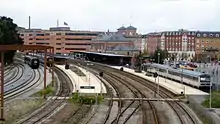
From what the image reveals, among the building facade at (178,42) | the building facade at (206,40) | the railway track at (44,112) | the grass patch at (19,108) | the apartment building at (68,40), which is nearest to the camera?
the railway track at (44,112)

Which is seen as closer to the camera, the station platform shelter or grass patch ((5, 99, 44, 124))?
grass patch ((5, 99, 44, 124))

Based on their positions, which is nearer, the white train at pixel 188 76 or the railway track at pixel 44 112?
the railway track at pixel 44 112

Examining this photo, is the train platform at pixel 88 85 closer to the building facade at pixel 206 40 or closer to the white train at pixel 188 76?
the white train at pixel 188 76

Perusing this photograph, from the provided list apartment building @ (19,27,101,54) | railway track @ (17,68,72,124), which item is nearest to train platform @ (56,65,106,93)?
railway track @ (17,68,72,124)

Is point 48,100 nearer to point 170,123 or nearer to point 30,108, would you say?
point 30,108

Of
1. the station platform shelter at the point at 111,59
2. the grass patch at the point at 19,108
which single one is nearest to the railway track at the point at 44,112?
the grass patch at the point at 19,108

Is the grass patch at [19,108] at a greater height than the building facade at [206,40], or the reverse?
the building facade at [206,40]

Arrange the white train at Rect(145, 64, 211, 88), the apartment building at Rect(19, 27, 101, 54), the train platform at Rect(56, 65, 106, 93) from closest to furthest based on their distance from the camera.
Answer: the train platform at Rect(56, 65, 106, 93) < the white train at Rect(145, 64, 211, 88) < the apartment building at Rect(19, 27, 101, 54)

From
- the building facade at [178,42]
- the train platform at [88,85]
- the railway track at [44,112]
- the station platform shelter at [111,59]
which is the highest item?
the building facade at [178,42]

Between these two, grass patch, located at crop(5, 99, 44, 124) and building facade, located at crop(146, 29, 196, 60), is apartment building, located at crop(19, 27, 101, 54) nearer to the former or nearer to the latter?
building facade, located at crop(146, 29, 196, 60)

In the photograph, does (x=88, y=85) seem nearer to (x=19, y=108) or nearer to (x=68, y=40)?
(x=19, y=108)

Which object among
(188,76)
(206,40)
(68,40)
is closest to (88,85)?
(188,76)

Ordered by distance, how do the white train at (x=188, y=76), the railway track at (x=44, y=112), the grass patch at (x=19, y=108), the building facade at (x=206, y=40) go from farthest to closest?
the building facade at (x=206, y=40)
the white train at (x=188, y=76)
the grass patch at (x=19, y=108)
the railway track at (x=44, y=112)

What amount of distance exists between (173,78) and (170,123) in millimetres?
38561
